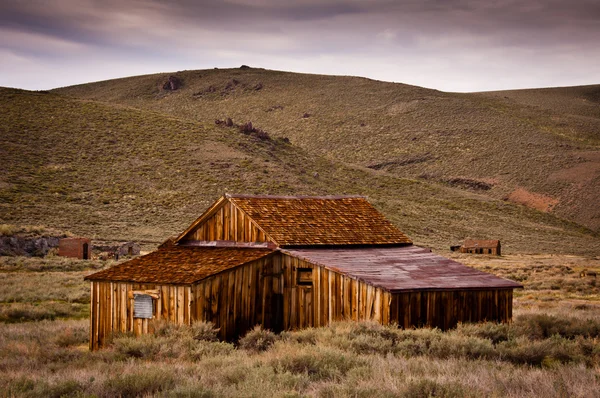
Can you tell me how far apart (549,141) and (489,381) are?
90550mm

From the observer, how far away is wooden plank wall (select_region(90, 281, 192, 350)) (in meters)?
15.1

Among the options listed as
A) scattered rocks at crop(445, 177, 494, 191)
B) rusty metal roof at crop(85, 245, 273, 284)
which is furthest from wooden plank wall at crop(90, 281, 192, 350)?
scattered rocks at crop(445, 177, 494, 191)

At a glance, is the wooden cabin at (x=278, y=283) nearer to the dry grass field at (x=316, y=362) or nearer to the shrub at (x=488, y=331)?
the dry grass field at (x=316, y=362)

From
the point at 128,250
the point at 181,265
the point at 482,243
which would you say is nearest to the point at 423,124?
the point at 482,243

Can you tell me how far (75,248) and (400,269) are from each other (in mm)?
25758

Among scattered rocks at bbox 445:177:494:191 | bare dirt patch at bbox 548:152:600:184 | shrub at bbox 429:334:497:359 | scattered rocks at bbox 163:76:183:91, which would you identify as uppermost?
scattered rocks at bbox 163:76:183:91

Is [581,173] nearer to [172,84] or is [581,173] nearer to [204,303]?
[172,84]

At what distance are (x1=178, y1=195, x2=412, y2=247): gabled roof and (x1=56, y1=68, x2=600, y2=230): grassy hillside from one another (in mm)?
59874

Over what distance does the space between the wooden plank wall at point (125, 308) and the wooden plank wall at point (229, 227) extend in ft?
10.6

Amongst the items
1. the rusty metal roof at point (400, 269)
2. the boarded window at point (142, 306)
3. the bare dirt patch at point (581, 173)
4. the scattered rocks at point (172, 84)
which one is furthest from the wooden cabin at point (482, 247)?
the scattered rocks at point (172, 84)

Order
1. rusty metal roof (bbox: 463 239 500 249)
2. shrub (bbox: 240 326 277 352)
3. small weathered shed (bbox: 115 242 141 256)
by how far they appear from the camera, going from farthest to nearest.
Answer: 1. rusty metal roof (bbox: 463 239 500 249)
2. small weathered shed (bbox: 115 242 141 256)
3. shrub (bbox: 240 326 277 352)

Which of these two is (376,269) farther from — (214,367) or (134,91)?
(134,91)

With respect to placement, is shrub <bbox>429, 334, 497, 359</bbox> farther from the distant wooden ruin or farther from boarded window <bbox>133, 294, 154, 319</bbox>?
the distant wooden ruin

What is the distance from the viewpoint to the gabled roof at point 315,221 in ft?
59.0
